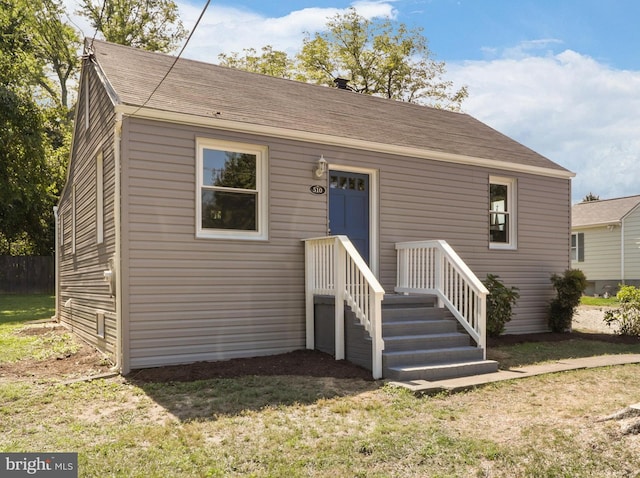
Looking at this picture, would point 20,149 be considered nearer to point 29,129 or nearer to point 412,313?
point 29,129

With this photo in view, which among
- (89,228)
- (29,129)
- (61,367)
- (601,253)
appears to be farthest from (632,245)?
(29,129)

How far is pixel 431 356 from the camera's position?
6586 mm

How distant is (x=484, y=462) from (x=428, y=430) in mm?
694

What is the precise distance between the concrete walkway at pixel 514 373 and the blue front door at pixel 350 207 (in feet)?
9.57

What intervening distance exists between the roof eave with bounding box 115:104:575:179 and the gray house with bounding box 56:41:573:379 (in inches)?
1.1

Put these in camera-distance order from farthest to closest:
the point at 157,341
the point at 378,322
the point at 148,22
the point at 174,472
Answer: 1. the point at 148,22
2. the point at 157,341
3. the point at 378,322
4. the point at 174,472

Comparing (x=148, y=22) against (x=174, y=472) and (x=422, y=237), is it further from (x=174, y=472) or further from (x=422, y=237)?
(x=174, y=472)

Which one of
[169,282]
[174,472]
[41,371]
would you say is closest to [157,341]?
[169,282]

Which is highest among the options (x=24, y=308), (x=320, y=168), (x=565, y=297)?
(x=320, y=168)

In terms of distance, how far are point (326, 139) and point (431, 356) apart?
139 inches

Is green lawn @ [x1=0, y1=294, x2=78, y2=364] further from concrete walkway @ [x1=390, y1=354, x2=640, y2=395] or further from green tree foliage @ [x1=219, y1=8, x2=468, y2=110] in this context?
Result: green tree foliage @ [x1=219, y1=8, x2=468, y2=110]

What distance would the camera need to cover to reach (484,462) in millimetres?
3611

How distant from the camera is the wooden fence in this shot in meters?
19.9

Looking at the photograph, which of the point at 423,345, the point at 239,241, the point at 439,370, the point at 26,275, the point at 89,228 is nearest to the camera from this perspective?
the point at 439,370
